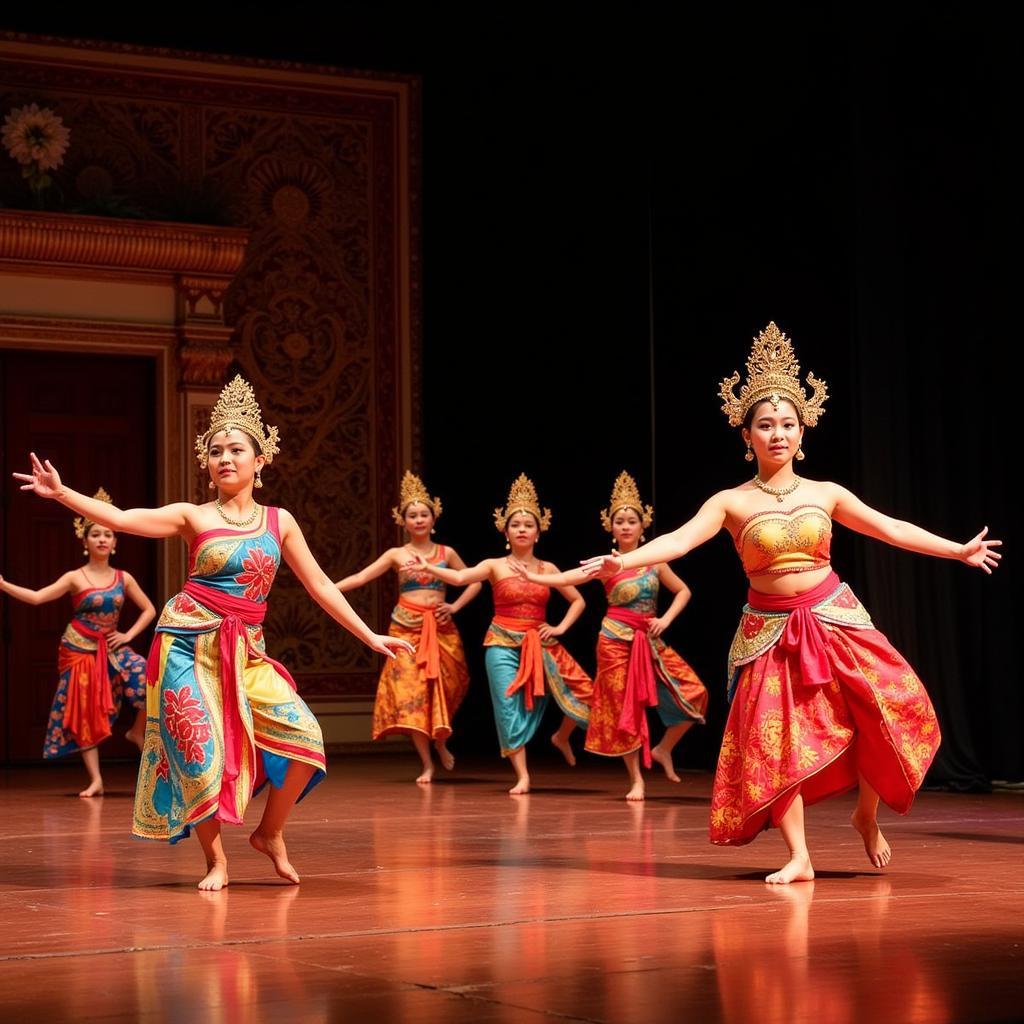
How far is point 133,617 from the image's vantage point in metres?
10.5

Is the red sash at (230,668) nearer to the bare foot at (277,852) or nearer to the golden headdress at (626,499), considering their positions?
the bare foot at (277,852)

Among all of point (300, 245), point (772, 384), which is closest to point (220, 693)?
point (772, 384)

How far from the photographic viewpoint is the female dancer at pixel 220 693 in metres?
4.60

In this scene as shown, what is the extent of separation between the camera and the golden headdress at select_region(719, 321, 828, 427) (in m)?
4.93

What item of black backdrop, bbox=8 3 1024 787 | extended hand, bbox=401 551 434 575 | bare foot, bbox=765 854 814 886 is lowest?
bare foot, bbox=765 854 814 886

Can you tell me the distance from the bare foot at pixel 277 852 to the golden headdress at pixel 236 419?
3.25 feet

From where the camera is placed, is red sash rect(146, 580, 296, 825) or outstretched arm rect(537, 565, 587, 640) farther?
outstretched arm rect(537, 565, 587, 640)

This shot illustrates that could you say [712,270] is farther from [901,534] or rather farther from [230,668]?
[230,668]

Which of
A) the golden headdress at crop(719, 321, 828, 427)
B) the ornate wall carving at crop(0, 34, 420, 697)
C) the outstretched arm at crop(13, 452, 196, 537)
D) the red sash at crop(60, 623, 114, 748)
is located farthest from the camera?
the ornate wall carving at crop(0, 34, 420, 697)

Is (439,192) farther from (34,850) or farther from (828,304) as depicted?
(34,850)

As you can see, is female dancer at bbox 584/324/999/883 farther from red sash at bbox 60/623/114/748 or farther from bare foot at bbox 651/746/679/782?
red sash at bbox 60/623/114/748

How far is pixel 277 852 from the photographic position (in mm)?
4711

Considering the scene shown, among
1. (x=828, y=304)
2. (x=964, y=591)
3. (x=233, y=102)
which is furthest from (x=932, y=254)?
(x=233, y=102)

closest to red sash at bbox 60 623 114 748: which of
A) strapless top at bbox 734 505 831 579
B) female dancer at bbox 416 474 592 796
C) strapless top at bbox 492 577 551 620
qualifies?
female dancer at bbox 416 474 592 796
